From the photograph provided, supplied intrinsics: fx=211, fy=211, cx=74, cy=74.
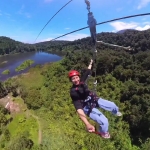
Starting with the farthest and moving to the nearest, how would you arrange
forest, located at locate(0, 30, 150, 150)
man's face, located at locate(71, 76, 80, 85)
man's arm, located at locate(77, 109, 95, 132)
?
forest, located at locate(0, 30, 150, 150), man's face, located at locate(71, 76, 80, 85), man's arm, located at locate(77, 109, 95, 132)

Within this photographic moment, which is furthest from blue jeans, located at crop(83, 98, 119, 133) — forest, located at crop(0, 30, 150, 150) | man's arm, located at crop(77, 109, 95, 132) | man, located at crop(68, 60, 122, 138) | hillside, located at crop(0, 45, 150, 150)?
hillside, located at crop(0, 45, 150, 150)

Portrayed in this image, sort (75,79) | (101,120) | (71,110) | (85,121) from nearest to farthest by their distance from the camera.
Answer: (85,121) < (75,79) < (101,120) < (71,110)

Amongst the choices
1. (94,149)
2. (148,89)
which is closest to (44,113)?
(94,149)

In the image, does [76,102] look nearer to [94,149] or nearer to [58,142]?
[94,149]

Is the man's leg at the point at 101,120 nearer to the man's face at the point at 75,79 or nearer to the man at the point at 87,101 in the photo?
the man at the point at 87,101

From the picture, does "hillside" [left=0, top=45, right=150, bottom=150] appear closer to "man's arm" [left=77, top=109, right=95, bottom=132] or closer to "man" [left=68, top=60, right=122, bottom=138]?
"man" [left=68, top=60, right=122, bottom=138]

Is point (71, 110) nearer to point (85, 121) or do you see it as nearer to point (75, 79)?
point (75, 79)

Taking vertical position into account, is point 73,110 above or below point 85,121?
below

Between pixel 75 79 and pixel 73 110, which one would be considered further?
pixel 73 110

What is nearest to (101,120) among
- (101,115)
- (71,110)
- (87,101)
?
(101,115)
